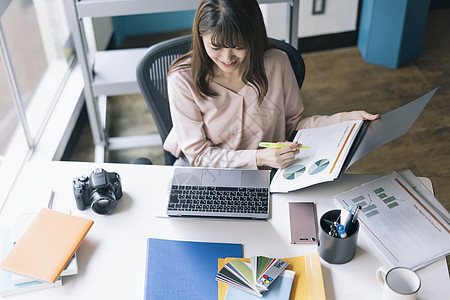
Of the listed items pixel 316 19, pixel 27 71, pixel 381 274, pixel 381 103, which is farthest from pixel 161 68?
pixel 316 19

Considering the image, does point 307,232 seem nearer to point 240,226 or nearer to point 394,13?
point 240,226

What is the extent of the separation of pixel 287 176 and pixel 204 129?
34 cm

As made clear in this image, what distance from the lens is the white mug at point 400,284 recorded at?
1.08 m

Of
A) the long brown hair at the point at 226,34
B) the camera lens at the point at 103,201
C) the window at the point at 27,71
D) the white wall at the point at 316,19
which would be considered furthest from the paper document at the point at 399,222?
the white wall at the point at 316,19

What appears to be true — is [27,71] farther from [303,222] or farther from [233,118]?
[303,222]

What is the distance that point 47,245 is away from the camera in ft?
4.15

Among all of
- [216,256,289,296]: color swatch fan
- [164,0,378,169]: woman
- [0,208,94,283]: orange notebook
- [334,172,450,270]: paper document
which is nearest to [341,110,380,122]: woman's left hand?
[164,0,378,169]: woman

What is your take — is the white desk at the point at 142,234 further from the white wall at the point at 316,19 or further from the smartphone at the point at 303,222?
the white wall at the point at 316,19

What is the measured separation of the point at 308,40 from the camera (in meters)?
3.40

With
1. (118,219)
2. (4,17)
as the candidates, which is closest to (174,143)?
(118,219)

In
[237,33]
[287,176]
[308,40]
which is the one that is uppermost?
[237,33]

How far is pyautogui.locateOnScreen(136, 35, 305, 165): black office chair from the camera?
5.25ft

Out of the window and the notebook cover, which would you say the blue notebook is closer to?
the notebook cover

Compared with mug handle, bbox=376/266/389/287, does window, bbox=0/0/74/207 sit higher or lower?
lower
